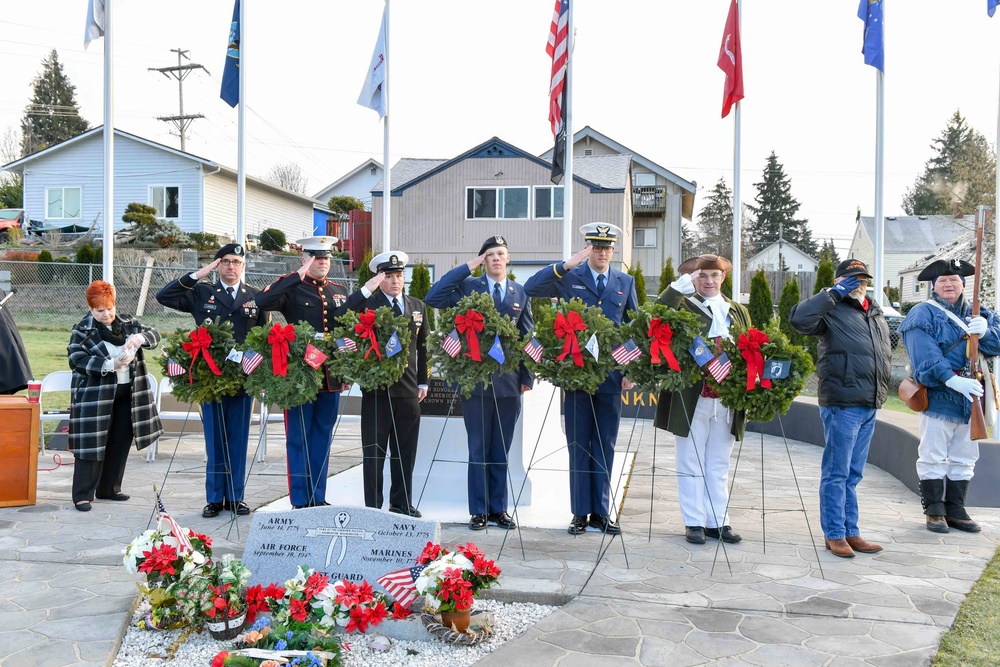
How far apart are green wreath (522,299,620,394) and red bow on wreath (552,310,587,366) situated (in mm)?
14

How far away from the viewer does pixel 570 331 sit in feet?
17.7

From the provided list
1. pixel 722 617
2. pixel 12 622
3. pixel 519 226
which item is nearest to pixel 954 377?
pixel 722 617

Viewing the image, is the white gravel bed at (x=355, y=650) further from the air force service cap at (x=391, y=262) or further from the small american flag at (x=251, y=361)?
the air force service cap at (x=391, y=262)

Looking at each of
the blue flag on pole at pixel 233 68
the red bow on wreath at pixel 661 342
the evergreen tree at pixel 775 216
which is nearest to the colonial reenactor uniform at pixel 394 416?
the red bow on wreath at pixel 661 342

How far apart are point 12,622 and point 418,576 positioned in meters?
2.06

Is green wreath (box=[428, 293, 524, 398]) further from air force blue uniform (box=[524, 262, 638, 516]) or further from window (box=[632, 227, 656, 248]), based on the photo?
window (box=[632, 227, 656, 248])

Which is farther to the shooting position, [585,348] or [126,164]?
[126,164]

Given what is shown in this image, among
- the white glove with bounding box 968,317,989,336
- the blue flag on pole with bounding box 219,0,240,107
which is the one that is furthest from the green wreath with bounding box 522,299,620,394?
the blue flag on pole with bounding box 219,0,240,107

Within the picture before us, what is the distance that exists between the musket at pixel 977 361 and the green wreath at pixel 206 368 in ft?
17.4

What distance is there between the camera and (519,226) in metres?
27.9

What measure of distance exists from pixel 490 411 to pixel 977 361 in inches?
143

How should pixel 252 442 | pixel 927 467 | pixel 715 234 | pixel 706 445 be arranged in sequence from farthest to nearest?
pixel 715 234
pixel 252 442
pixel 927 467
pixel 706 445

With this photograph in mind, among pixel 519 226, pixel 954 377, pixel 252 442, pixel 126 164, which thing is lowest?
pixel 252 442

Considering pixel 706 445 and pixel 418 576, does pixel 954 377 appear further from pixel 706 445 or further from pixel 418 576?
pixel 418 576
